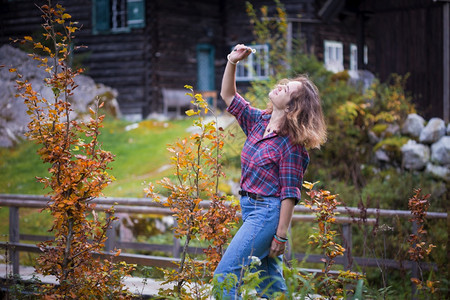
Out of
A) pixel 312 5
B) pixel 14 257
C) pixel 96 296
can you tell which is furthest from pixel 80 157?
pixel 312 5

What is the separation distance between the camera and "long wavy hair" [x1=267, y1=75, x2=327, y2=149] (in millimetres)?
3325

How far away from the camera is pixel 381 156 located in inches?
399

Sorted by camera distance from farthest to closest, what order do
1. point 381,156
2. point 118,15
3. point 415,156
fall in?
point 118,15 < point 381,156 < point 415,156

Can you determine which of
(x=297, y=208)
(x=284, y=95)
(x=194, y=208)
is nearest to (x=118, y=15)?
(x=297, y=208)

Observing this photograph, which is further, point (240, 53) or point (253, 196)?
point (240, 53)

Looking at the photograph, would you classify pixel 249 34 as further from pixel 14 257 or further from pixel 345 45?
pixel 14 257

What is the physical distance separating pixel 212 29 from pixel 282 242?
17276mm

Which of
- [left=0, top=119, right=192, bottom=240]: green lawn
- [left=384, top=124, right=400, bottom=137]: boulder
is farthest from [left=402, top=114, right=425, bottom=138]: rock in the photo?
[left=0, top=119, right=192, bottom=240]: green lawn

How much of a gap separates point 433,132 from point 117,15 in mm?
12049

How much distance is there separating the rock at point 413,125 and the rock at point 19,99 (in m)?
6.32

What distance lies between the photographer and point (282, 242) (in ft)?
10.7

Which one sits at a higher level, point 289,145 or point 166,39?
point 166,39

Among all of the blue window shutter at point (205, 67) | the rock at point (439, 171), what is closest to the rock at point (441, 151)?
the rock at point (439, 171)

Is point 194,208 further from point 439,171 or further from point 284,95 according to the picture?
point 439,171
